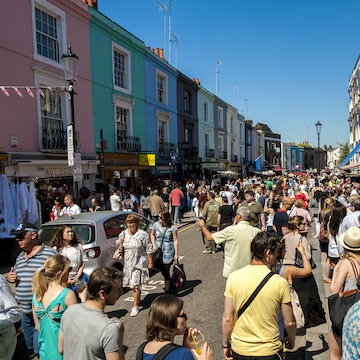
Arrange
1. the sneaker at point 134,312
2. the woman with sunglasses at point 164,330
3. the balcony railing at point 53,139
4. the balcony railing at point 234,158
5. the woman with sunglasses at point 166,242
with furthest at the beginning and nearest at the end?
1. the balcony railing at point 234,158
2. the balcony railing at point 53,139
3. the woman with sunglasses at point 166,242
4. the sneaker at point 134,312
5. the woman with sunglasses at point 164,330

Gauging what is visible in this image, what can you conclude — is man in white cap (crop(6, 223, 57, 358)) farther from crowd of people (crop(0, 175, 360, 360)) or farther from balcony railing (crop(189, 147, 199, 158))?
balcony railing (crop(189, 147, 199, 158))

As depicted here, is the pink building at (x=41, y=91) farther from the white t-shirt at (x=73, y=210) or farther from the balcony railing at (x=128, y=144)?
the balcony railing at (x=128, y=144)

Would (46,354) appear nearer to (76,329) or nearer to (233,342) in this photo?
(76,329)

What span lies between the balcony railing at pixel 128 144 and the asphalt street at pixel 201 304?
8.62 meters

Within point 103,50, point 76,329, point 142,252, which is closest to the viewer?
point 76,329

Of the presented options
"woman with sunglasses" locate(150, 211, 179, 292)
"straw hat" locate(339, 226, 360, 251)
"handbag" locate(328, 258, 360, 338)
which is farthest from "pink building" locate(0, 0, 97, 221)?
"handbag" locate(328, 258, 360, 338)

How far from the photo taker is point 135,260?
220 inches

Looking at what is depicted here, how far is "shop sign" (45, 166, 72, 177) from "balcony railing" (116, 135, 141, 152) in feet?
13.8

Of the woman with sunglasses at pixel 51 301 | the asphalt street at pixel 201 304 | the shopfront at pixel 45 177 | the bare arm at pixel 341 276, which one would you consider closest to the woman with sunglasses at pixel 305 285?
the asphalt street at pixel 201 304

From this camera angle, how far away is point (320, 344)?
436 centimetres

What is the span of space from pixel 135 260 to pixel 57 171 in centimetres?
795

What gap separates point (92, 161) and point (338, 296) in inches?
492

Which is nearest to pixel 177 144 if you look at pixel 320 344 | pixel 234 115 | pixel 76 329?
pixel 234 115

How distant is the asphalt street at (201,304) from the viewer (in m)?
4.46
